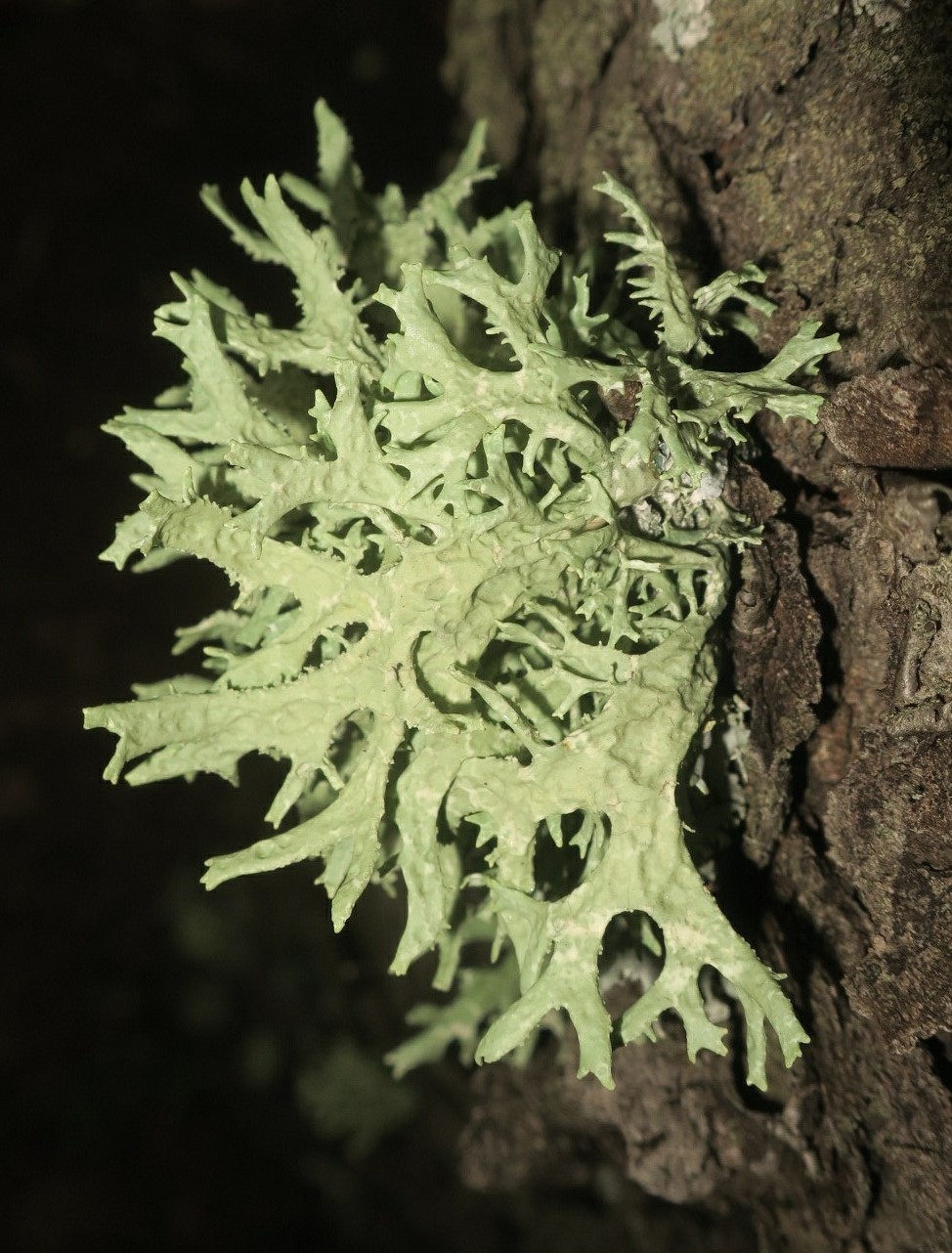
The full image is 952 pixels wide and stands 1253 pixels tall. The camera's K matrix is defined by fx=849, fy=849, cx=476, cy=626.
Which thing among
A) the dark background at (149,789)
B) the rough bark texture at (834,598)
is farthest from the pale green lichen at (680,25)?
the dark background at (149,789)

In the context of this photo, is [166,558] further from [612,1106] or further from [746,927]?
[612,1106]

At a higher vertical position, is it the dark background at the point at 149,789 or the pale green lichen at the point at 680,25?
the pale green lichen at the point at 680,25

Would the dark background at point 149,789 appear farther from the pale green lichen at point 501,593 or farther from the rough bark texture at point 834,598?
the pale green lichen at point 501,593

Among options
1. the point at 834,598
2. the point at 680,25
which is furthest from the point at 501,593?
the point at 680,25

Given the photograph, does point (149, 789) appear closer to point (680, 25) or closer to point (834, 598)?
point (834, 598)

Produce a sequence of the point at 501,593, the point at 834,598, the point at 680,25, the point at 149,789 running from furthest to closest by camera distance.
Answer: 1. the point at 149,789
2. the point at 680,25
3. the point at 834,598
4. the point at 501,593
